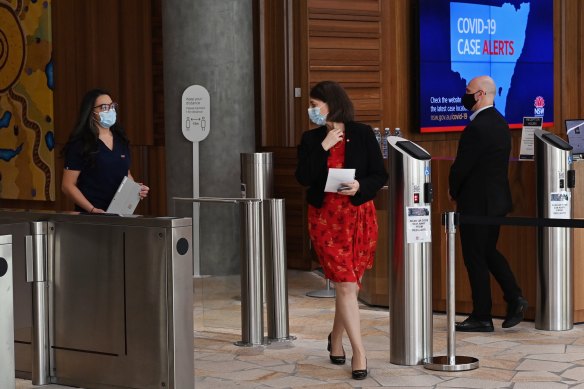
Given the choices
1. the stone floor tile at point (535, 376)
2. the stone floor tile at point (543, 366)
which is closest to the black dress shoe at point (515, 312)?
the stone floor tile at point (543, 366)

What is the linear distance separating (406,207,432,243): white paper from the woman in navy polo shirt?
1.45 meters

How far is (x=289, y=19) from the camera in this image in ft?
34.1

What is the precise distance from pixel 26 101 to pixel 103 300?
22.0 feet

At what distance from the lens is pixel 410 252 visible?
20.5ft

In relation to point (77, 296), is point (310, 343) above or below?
below

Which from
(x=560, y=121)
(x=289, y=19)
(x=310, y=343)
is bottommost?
(x=310, y=343)

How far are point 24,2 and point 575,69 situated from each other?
5.80 m

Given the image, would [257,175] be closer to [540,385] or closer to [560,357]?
[560,357]

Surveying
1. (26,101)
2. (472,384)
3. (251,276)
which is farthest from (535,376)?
(26,101)

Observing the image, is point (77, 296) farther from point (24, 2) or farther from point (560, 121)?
point (560, 121)

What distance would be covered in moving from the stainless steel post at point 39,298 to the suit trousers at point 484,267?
2.78 metres

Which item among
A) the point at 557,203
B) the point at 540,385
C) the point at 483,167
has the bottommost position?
the point at 540,385

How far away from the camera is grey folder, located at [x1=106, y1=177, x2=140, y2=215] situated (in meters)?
6.30

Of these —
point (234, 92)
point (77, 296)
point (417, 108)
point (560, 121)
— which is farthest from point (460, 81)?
point (77, 296)
